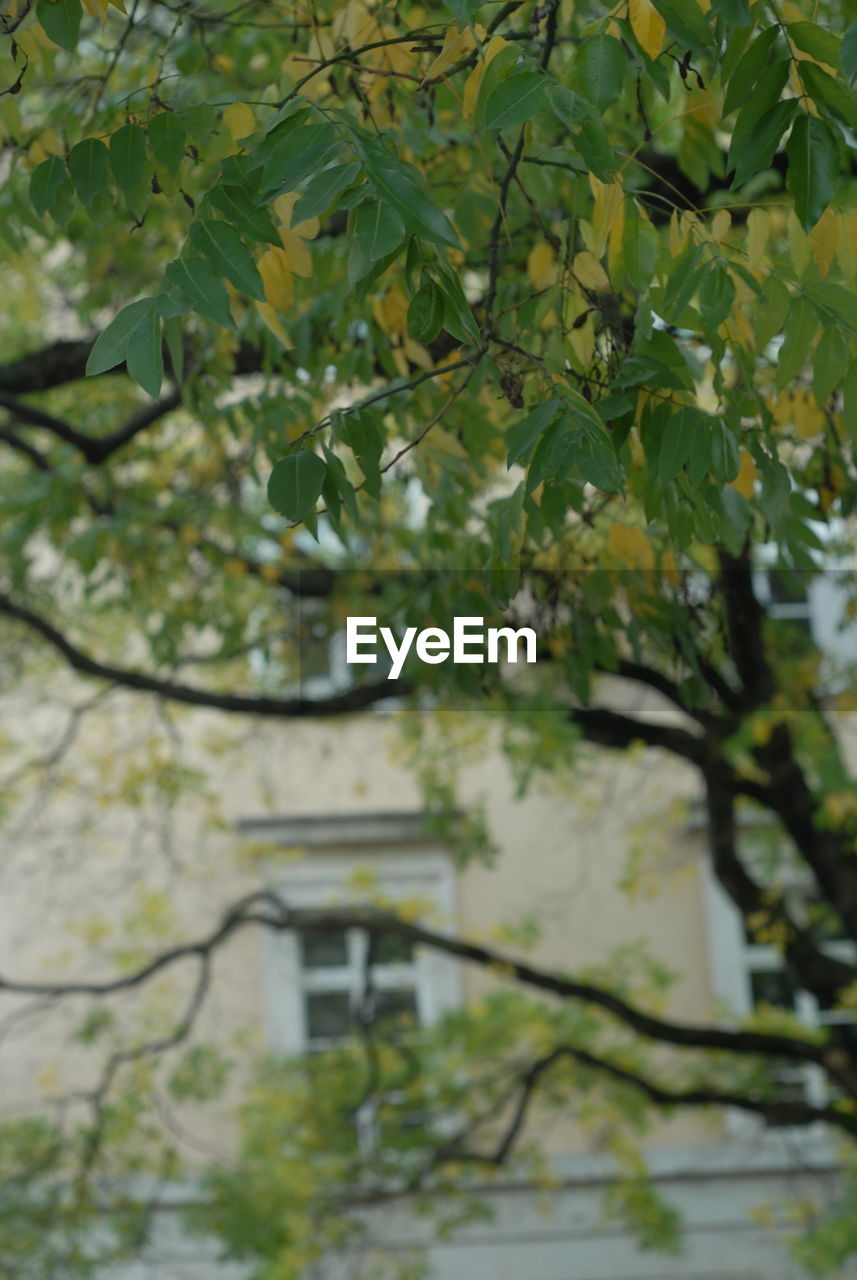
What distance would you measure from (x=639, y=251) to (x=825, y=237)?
26 centimetres

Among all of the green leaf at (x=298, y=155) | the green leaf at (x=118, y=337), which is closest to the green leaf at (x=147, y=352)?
the green leaf at (x=118, y=337)

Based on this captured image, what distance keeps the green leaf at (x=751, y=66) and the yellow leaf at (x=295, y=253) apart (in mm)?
740

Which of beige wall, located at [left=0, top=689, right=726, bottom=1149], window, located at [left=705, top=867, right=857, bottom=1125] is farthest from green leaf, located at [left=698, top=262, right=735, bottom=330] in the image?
window, located at [left=705, top=867, right=857, bottom=1125]

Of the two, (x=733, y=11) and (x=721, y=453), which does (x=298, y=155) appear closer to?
(x=733, y=11)

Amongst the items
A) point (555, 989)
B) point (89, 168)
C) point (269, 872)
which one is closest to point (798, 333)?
point (89, 168)

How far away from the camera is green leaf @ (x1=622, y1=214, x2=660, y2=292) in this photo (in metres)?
2.31

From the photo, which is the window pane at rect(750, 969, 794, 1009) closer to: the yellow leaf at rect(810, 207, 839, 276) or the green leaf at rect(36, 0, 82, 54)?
the yellow leaf at rect(810, 207, 839, 276)

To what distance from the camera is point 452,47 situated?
2273 millimetres

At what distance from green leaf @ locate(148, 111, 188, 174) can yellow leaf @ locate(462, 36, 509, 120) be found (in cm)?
44

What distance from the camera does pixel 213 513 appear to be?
620 centimetres

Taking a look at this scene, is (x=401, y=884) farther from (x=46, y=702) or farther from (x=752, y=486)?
(x=752, y=486)

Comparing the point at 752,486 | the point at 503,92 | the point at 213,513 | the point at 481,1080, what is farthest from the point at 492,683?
the point at 481,1080

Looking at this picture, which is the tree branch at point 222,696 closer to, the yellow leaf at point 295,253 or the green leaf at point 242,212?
the yellow leaf at point 295,253

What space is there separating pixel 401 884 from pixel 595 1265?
251cm
